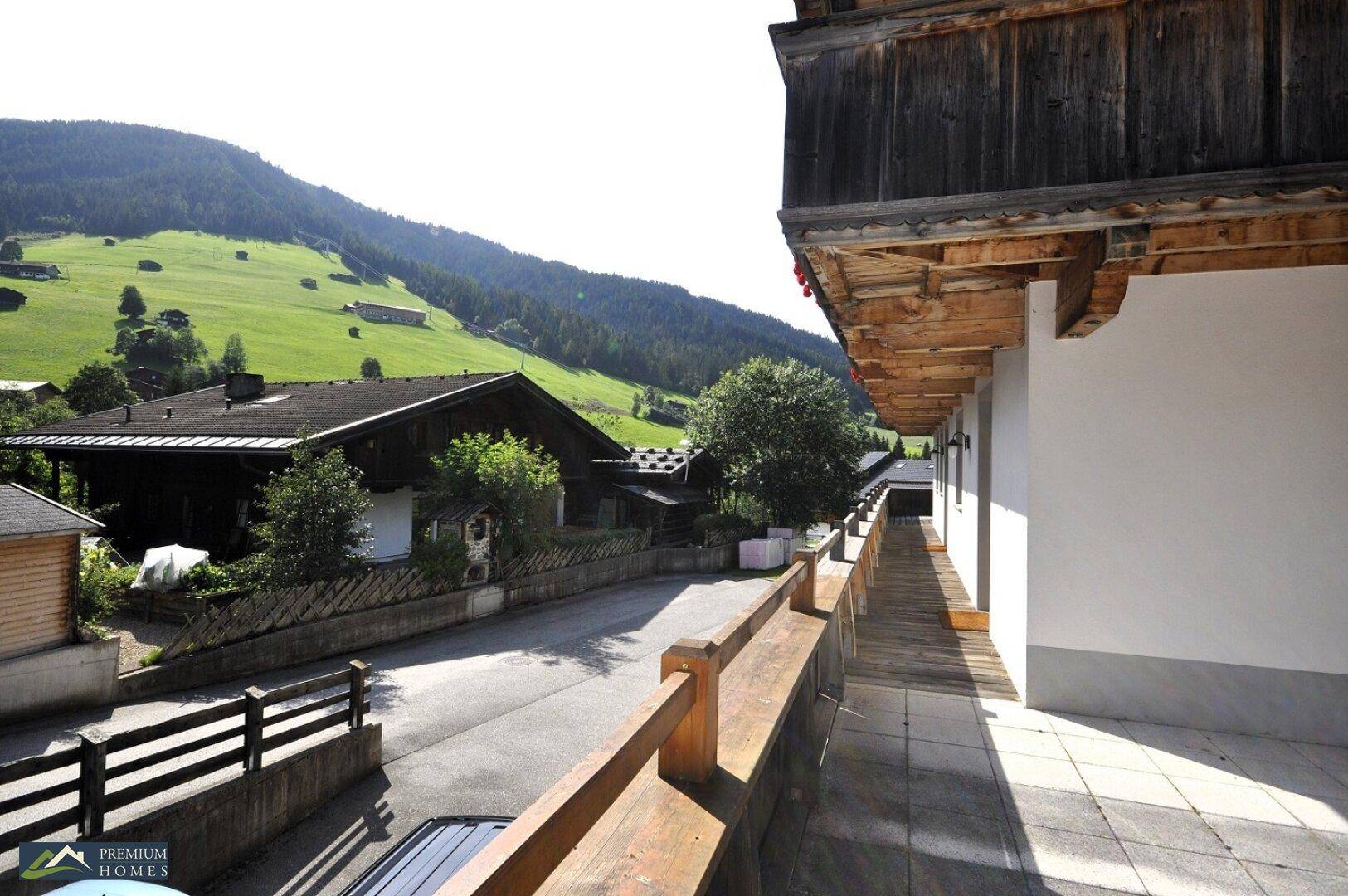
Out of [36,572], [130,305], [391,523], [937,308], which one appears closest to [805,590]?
[937,308]

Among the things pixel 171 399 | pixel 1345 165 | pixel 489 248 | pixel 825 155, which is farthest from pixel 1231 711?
pixel 489 248

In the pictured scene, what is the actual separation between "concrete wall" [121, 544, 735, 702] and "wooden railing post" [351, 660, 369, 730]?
4.95 m

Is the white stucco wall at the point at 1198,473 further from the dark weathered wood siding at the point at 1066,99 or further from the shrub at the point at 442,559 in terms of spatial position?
the shrub at the point at 442,559

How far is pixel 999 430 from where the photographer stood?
703cm

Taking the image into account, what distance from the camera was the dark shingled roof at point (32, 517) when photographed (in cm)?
888

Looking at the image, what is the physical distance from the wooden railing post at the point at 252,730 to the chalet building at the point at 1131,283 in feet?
21.6

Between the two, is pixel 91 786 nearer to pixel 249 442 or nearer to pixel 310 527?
pixel 310 527

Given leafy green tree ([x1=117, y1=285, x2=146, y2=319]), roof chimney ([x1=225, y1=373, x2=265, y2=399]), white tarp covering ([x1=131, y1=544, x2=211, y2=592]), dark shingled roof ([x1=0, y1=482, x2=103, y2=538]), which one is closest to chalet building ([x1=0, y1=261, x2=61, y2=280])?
leafy green tree ([x1=117, y1=285, x2=146, y2=319])

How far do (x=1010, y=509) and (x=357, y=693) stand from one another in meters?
7.47

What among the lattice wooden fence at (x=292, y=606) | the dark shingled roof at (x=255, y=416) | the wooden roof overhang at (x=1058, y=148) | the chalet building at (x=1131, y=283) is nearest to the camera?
the wooden roof overhang at (x=1058, y=148)

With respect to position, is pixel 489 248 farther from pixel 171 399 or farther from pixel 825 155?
pixel 825 155

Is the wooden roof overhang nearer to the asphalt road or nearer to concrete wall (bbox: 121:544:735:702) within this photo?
the asphalt road

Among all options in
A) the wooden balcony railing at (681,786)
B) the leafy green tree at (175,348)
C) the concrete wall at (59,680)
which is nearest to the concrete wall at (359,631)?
the concrete wall at (59,680)

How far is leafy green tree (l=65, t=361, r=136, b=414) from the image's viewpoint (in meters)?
37.7
